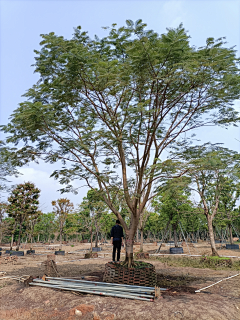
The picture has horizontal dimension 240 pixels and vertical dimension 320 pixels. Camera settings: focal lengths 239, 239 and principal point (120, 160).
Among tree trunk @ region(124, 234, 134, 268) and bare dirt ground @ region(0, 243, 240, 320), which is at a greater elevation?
tree trunk @ region(124, 234, 134, 268)

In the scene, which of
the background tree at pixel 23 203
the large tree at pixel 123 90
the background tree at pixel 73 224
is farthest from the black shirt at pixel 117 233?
the background tree at pixel 73 224

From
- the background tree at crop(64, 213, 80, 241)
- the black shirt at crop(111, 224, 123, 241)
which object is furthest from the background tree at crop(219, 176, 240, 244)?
the background tree at crop(64, 213, 80, 241)

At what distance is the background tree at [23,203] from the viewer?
19.8m

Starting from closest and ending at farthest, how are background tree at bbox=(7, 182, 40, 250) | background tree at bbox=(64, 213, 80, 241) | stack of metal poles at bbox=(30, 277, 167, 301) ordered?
stack of metal poles at bbox=(30, 277, 167, 301) → background tree at bbox=(7, 182, 40, 250) → background tree at bbox=(64, 213, 80, 241)

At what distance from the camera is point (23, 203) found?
20.1 meters

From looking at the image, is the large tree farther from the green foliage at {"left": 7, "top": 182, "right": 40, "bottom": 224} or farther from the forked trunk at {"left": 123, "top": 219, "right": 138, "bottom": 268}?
the green foliage at {"left": 7, "top": 182, "right": 40, "bottom": 224}

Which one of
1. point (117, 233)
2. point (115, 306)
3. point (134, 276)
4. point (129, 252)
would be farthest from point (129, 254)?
point (115, 306)

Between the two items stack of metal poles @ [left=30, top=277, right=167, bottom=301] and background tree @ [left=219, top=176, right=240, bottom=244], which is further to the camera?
background tree @ [left=219, top=176, right=240, bottom=244]

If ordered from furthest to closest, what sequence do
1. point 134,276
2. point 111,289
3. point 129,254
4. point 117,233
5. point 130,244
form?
point 117,233 → point 130,244 → point 129,254 → point 134,276 → point 111,289

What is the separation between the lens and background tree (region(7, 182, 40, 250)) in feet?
64.9

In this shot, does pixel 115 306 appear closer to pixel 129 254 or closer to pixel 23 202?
pixel 129 254

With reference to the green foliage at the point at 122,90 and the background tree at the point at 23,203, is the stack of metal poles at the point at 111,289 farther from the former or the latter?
the background tree at the point at 23,203

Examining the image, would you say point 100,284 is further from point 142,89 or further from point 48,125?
point 142,89

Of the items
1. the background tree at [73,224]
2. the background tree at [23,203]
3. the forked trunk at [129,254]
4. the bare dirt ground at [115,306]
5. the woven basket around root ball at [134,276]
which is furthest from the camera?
the background tree at [73,224]
